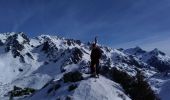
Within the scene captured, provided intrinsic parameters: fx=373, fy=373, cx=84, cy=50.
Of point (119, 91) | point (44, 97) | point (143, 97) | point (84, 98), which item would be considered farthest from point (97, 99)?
point (143, 97)

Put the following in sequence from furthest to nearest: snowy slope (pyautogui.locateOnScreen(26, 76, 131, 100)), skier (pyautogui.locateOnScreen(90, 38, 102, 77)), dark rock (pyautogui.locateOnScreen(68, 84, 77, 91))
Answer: skier (pyautogui.locateOnScreen(90, 38, 102, 77))
dark rock (pyautogui.locateOnScreen(68, 84, 77, 91))
snowy slope (pyautogui.locateOnScreen(26, 76, 131, 100))

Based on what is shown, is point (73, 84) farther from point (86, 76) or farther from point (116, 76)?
point (116, 76)

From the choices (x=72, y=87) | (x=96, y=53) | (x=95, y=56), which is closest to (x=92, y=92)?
(x=72, y=87)

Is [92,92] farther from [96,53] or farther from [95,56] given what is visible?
[96,53]

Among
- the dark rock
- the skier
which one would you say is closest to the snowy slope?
the dark rock

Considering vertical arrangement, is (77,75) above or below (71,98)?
above

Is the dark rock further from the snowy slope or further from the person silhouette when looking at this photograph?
the person silhouette

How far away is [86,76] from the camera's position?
1683 inches

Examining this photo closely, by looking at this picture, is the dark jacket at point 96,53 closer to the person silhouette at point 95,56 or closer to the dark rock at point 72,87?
the person silhouette at point 95,56

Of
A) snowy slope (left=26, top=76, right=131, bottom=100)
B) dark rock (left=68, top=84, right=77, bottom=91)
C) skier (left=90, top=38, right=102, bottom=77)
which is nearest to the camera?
snowy slope (left=26, top=76, right=131, bottom=100)

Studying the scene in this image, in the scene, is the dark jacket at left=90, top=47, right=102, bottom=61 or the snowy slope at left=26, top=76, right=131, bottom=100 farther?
the dark jacket at left=90, top=47, right=102, bottom=61

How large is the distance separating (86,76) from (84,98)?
17.2 feet

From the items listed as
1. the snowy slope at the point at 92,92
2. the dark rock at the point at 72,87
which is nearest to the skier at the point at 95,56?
the snowy slope at the point at 92,92

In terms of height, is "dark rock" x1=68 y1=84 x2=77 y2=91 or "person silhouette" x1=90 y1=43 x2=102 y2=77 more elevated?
"person silhouette" x1=90 y1=43 x2=102 y2=77
